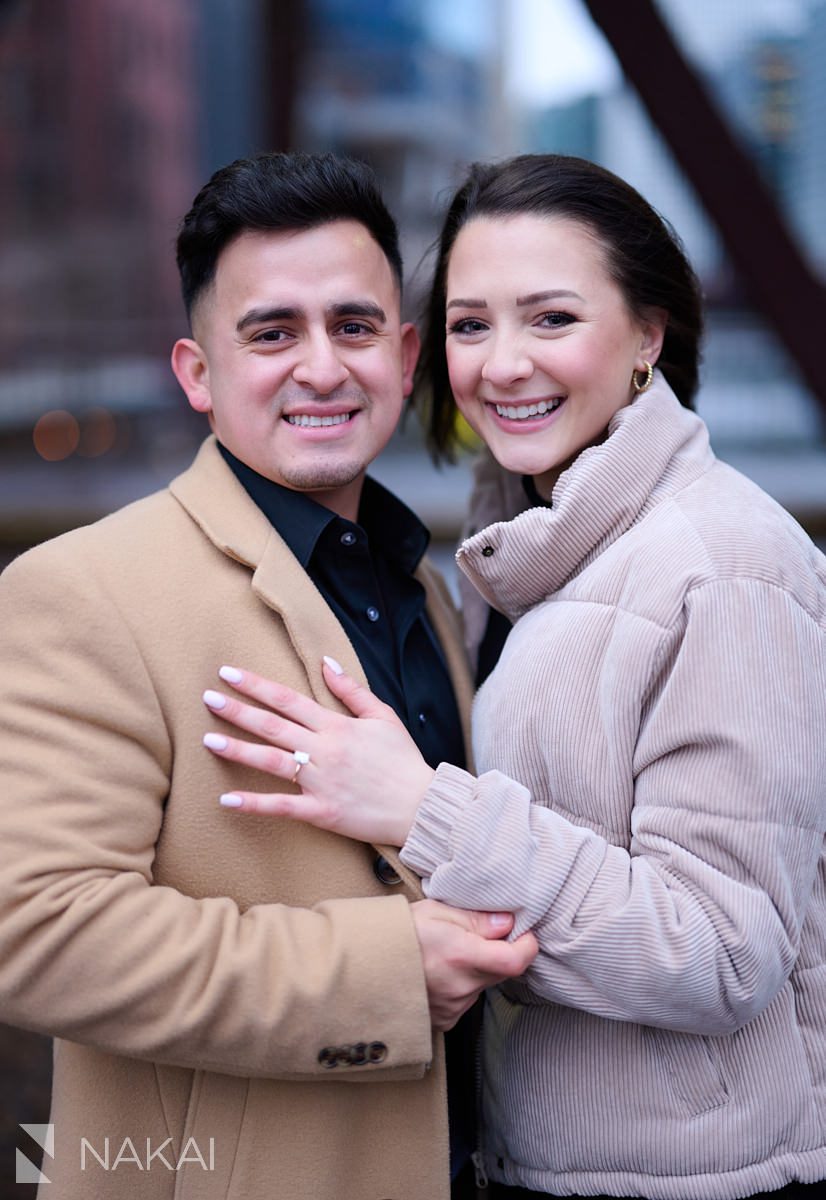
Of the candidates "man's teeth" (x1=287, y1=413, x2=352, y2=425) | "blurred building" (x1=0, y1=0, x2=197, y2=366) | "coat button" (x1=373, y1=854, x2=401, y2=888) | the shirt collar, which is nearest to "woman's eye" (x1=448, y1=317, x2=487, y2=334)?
"man's teeth" (x1=287, y1=413, x2=352, y2=425)

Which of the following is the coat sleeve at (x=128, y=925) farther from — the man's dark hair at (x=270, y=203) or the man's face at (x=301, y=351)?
the man's dark hair at (x=270, y=203)

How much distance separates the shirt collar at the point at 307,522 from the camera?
1964 millimetres

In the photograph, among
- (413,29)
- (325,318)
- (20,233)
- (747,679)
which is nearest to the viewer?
(747,679)

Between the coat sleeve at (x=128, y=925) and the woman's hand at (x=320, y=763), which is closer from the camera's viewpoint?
the coat sleeve at (x=128, y=925)

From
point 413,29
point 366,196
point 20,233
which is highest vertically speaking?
point 413,29

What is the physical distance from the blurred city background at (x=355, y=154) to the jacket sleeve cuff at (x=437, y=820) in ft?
3.81

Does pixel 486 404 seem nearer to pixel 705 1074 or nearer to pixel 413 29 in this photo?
pixel 705 1074

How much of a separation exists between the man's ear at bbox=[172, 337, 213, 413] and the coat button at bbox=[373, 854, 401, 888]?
84 cm

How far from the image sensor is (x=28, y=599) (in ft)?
5.51

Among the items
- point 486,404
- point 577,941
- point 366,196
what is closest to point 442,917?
point 577,941

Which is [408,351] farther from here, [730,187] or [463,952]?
[730,187]

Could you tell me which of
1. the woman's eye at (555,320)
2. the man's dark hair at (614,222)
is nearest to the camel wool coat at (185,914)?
the woman's eye at (555,320)

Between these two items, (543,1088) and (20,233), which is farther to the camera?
(20,233)

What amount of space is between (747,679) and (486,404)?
695mm
